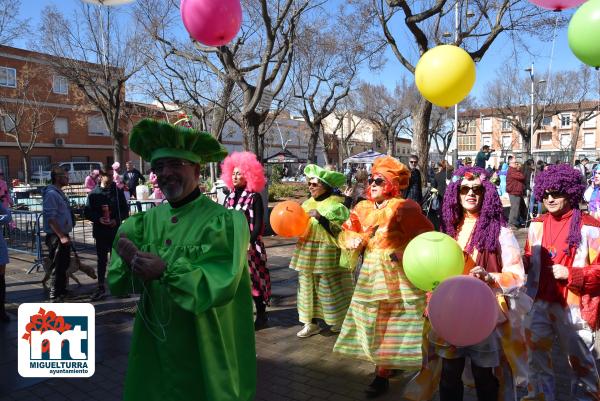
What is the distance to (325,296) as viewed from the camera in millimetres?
5094

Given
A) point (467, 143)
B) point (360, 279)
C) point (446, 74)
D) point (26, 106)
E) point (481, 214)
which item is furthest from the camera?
point (467, 143)

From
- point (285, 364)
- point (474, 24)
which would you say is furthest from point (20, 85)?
point (285, 364)

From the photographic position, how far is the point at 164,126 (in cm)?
228

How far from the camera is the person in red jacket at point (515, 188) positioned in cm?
1223

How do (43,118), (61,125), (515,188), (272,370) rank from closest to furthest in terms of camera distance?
(272,370) < (515,188) < (43,118) < (61,125)

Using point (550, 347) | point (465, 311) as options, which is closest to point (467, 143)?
point (550, 347)

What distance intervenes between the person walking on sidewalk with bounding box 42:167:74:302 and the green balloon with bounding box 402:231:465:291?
16.7 feet

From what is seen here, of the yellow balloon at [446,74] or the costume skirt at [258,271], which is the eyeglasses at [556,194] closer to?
→ the yellow balloon at [446,74]

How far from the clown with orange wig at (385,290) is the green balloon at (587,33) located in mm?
1569

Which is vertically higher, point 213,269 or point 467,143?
point 467,143

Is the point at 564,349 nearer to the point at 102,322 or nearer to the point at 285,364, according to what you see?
the point at 285,364

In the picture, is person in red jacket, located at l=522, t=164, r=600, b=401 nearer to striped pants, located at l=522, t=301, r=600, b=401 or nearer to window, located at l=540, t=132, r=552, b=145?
striped pants, located at l=522, t=301, r=600, b=401

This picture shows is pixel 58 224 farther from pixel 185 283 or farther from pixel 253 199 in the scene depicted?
pixel 185 283

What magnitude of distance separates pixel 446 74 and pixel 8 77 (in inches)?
1573
